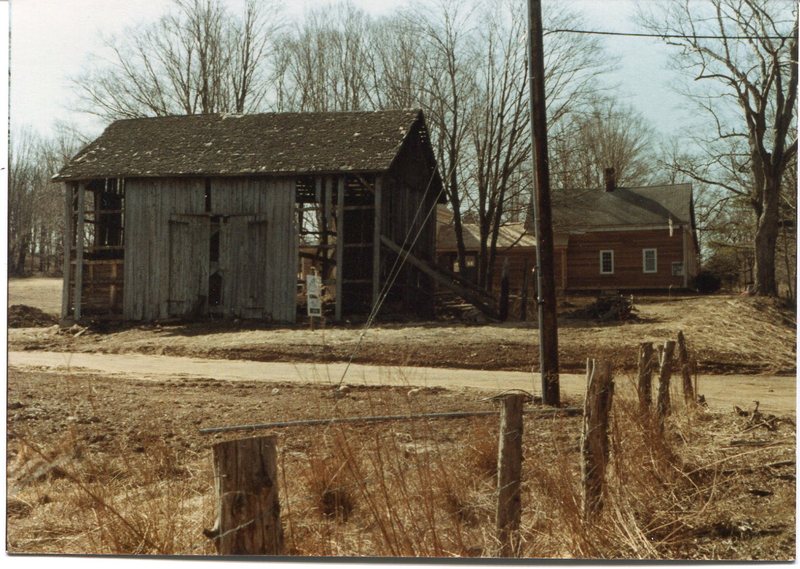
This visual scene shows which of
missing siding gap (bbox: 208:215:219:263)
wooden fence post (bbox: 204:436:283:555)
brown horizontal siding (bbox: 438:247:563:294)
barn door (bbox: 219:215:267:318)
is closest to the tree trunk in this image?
wooden fence post (bbox: 204:436:283:555)

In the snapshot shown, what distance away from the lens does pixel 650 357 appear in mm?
6504

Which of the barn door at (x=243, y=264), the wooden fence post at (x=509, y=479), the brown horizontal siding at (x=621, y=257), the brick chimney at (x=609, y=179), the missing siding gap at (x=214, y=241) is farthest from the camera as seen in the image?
the brown horizontal siding at (x=621, y=257)

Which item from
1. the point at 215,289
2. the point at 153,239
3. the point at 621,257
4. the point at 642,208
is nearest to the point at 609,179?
the point at 621,257

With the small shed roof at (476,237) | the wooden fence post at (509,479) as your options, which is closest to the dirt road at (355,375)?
the wooden fence post at (509,479)

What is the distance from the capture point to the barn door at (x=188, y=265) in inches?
636

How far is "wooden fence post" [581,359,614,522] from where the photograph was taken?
436 cm

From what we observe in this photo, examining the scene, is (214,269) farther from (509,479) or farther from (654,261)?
(654,261)

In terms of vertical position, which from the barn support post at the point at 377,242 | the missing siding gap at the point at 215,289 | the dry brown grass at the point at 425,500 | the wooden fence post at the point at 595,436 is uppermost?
the barn support post at the point at 377,242

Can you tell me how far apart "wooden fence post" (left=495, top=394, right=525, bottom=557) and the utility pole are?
3.24 meters

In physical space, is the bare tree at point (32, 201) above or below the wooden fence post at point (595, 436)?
above

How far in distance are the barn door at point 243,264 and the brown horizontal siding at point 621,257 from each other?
1498cm

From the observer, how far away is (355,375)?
9.79m

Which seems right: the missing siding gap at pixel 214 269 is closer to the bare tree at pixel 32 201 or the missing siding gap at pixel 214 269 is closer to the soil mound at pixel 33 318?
the soil mound at pixel 33 318

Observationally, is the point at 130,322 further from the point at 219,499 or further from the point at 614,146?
the point at 219,499
